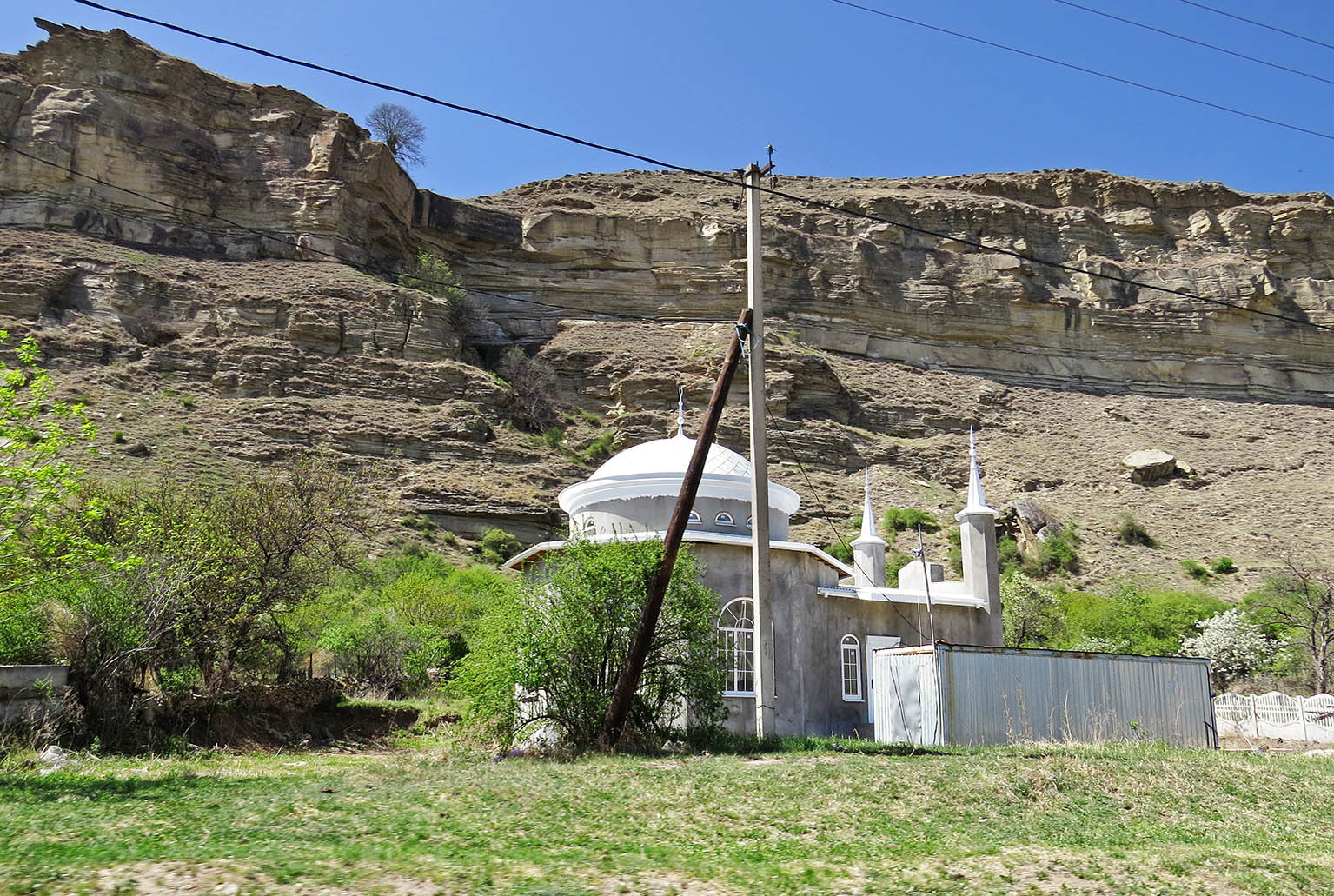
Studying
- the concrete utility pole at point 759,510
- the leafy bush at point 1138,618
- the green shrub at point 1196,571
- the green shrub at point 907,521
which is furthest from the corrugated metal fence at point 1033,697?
the green shrub at point 1196,571

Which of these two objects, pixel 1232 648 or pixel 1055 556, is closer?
pixel 1232 648

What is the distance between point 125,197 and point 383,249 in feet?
48.7

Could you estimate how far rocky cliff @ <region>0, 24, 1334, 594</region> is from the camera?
5212cm

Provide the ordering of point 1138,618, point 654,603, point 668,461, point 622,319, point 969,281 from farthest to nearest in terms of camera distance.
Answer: point 969,281 < point 622,319 < point 1138,618 < point 668,461 < point 654,603

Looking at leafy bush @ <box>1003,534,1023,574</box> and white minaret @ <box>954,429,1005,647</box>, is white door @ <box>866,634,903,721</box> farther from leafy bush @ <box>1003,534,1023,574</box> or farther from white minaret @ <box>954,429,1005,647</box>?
leafy bush @ <box>1003,534,1023,574</box>

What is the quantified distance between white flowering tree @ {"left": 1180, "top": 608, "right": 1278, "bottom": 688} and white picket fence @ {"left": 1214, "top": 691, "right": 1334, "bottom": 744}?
11.1 meters

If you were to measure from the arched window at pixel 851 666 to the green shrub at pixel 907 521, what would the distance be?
29.0 metres

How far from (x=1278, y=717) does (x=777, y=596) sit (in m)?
13.8

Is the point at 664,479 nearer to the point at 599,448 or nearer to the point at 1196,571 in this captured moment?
the point at 599,448

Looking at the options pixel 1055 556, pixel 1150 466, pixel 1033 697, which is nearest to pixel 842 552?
pixel 1055 556

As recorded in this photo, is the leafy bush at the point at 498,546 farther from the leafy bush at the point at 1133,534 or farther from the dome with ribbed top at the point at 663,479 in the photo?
the leafy bush at the point at 1133,534

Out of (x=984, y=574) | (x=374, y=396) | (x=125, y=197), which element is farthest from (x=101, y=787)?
(x=125, y=197)

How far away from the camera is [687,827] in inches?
376

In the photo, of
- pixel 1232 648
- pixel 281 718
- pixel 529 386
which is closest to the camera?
pixel 281 718
